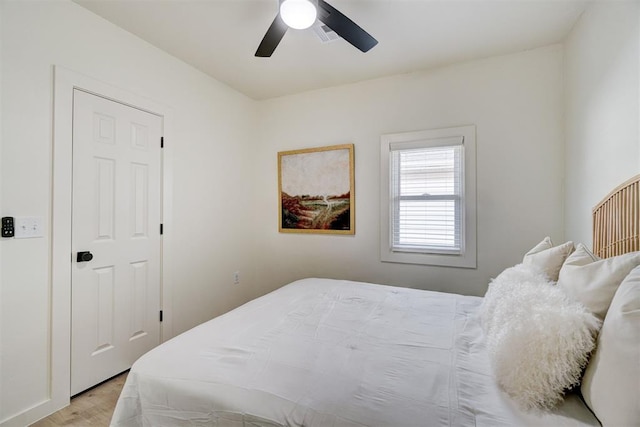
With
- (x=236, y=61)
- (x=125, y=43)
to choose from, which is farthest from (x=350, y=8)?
(x=125, y=43)

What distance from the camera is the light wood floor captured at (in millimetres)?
1739

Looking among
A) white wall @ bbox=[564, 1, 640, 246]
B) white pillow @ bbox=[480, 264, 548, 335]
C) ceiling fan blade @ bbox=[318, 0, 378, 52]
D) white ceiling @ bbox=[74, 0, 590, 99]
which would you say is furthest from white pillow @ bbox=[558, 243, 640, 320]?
white ceiling @ bbox=[74, 0, 590, 99]

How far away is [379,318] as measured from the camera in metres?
1.63

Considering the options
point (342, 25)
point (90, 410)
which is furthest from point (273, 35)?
point (90, 410)

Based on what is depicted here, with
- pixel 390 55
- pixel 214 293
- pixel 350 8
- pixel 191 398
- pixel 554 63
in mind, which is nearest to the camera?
pixel 191 398

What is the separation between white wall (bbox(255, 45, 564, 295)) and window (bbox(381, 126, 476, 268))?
0.08 m

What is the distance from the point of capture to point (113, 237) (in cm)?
219

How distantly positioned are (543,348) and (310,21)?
1.78 metres

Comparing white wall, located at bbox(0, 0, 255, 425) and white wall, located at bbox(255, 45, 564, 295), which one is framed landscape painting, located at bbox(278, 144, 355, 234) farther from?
white wall, located at bbox(0, 0, 255, 425)

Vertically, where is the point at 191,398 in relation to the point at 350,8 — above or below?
below

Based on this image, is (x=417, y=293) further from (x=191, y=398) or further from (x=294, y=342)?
(x=191, y=398)

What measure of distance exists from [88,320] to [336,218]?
2260 millimetres

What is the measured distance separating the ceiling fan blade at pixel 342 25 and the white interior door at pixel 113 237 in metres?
1.67

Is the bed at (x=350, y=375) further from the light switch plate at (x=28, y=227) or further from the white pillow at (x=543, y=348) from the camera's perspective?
the light switch plate at (x=28, y=227)
